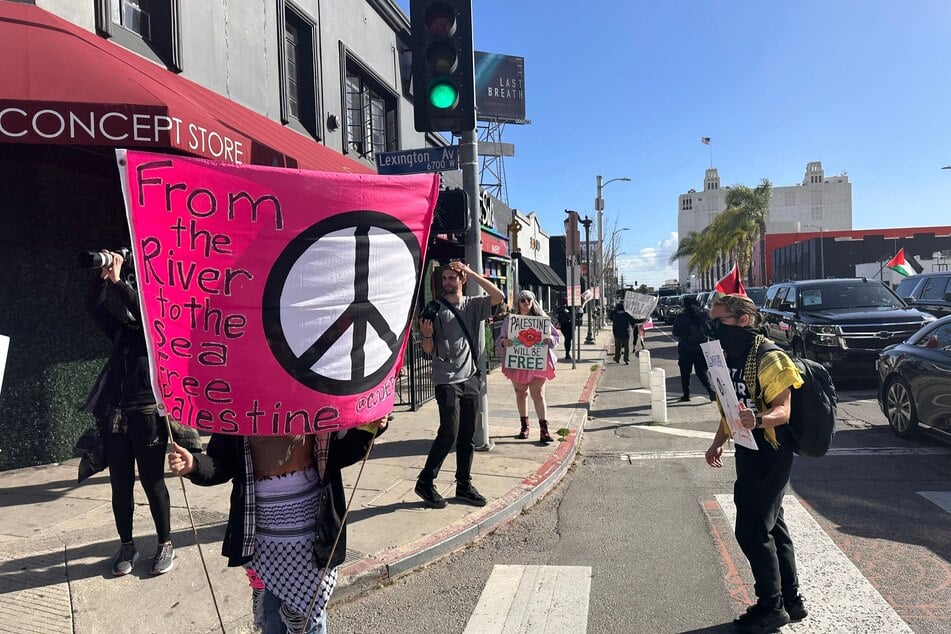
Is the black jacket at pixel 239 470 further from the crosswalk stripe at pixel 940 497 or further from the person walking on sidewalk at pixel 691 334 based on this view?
the person walking on sidewalk at pixel 691 334

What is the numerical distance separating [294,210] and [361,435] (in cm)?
97

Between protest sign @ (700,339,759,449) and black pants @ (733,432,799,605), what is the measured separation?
7cm

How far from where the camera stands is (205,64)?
7957 mm

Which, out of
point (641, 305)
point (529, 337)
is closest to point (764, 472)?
point (529, 337)

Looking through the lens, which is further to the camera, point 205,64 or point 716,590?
point 205,64

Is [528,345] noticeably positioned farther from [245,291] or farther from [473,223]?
[245,291]

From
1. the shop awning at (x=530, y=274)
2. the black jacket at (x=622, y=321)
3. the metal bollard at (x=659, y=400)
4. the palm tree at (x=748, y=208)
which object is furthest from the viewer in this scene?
the palm tree at (x=748, y=208)

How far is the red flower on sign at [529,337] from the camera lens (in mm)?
7590

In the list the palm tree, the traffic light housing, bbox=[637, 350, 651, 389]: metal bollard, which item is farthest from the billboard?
the traffic light housing

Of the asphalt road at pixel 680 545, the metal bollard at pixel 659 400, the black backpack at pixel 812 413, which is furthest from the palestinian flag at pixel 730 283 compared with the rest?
the metal bollard at pixel 659 400

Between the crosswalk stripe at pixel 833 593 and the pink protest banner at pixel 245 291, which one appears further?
the crosswalk stripe at pixel 833 593

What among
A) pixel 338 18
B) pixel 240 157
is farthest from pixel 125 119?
pixel 338 18

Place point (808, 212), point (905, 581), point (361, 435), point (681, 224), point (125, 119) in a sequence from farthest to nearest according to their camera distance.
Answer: point (681, 224)
point (808, 212)
point (125, 119)
point (905, 581)
point (361, 435)

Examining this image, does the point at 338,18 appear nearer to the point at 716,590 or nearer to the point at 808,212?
the point at 716,590
